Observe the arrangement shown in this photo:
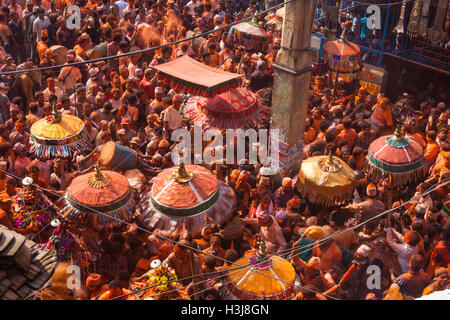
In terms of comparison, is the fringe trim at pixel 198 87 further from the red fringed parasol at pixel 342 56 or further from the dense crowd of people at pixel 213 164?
the red fringed parasol at pixel 342 56

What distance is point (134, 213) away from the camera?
7.27 metres

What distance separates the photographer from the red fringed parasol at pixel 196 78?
809 cm

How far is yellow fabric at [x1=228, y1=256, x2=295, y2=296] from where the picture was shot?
5.59 meters

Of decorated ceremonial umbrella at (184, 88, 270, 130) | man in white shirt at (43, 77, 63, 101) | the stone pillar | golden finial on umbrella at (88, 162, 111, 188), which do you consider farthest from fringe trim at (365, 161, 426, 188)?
man in white shirt at (43, 77, 63, 101)

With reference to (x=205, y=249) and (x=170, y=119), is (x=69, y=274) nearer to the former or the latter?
(x=205, y=249)

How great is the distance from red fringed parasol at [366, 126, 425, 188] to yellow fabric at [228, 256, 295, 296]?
272 centimetres

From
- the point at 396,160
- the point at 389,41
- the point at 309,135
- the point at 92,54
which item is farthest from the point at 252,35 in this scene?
the point at 396,160

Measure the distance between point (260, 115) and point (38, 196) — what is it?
3.91m

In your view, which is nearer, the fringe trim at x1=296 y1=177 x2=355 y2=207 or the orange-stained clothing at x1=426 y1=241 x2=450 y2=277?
the orange-stained clothing at x1=426 y1=241 x2=450 y2=277

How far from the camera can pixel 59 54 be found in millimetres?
11984

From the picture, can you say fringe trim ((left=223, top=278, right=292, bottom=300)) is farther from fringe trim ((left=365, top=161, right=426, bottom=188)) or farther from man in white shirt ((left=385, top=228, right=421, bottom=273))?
fringe trim ((left=365, top=161, right=426, bottom=188))

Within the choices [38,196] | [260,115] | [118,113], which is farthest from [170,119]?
[38,196]

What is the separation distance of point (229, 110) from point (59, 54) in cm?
535
